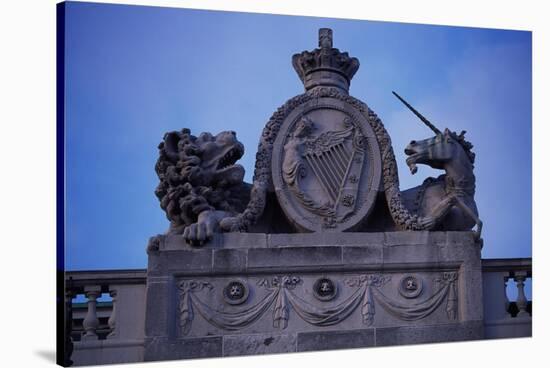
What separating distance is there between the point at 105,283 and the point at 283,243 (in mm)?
1882

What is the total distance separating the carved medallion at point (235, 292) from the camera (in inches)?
412

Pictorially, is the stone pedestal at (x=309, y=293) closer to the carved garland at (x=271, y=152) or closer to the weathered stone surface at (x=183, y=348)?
the weathered stone surface at (x=183, y=348)

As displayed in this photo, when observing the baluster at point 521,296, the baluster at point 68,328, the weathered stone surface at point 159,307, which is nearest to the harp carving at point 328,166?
the weathered stone surface at point 159,307

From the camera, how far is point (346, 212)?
11078 millimetres

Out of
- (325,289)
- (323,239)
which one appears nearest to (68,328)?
(325,289)

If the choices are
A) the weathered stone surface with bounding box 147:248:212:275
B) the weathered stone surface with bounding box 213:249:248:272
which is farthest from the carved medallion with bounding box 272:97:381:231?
the weathered stone surface with bounding box 147:248:212:275

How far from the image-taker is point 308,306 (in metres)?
10.7

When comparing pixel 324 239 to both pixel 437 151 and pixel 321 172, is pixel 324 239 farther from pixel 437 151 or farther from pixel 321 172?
pixel 437 151

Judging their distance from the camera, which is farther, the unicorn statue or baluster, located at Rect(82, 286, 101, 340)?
the unicorn statue

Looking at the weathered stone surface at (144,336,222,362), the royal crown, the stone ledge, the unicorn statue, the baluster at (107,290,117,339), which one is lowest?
the weathered stone surface at (144,336,222,362)

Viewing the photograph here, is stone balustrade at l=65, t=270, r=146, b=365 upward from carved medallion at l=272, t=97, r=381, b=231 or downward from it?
Result: downward

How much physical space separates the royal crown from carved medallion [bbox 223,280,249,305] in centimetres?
247

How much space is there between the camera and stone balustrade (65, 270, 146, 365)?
10.2m

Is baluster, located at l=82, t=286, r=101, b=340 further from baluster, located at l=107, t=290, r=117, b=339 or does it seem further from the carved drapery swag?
the carved drapery swag
